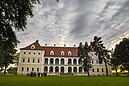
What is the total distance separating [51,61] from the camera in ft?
279

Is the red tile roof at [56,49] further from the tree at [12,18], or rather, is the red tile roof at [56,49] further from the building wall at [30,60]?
the tree at [12,18]

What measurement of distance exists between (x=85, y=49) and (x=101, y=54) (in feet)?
28.6

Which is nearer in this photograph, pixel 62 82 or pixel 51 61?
pixel 62 82

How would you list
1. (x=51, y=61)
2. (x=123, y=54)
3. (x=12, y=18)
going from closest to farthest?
(x=12, y=18), (x=123, y=54), (x=51, y=61)

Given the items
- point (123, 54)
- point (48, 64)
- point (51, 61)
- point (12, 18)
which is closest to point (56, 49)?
point (51, 61)


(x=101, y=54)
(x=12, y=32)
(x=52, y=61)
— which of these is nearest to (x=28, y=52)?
(x=52, y=61)

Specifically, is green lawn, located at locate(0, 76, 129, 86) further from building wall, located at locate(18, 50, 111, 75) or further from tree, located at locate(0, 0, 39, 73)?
building wall, located at locate(18, 50, 111, 75)

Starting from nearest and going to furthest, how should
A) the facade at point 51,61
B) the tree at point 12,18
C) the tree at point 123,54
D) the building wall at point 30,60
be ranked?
the tree at point 12,18
the tree at point 123,54
the building wall at point 30,60
the facade at point 51,61

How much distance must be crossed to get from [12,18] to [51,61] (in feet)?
233

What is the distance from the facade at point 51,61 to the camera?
81.3 metres

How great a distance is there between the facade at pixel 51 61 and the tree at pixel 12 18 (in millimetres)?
64984

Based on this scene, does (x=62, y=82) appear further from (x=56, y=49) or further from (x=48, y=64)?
(x=56, y=49)

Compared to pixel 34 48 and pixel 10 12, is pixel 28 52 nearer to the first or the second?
pixel 34 48

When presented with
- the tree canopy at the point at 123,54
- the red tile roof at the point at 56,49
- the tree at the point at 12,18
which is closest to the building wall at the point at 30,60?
the red tile roof at the point at 56,49
